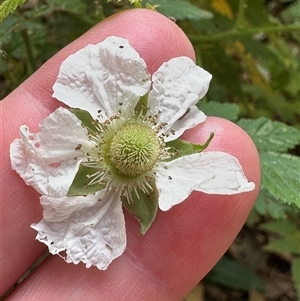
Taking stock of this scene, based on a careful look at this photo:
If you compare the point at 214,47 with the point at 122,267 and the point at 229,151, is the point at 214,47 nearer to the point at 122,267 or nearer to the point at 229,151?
the point at 229,151

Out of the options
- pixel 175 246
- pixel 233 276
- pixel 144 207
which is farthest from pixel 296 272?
pixel 144 207

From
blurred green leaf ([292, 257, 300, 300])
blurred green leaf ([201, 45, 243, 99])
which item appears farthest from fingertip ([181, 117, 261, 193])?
blurred green leaf ([292, 257, 300, 300])

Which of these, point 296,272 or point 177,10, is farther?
point 296,272

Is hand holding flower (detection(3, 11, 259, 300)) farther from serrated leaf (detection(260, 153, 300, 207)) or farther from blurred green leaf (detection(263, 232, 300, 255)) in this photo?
blurred green leaf (detection(263, 232, 300, 255))

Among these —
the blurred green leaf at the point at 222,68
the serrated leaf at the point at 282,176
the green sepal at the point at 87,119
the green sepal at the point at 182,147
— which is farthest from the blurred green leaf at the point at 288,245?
the green sepal at the point at 87,119

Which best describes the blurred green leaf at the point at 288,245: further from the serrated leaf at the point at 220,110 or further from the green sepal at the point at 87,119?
the green sepal at the point at 87,119

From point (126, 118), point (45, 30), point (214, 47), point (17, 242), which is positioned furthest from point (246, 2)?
point (17, 242)

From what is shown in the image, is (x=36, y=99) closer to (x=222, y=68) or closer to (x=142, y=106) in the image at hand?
(x=142, y=106)
